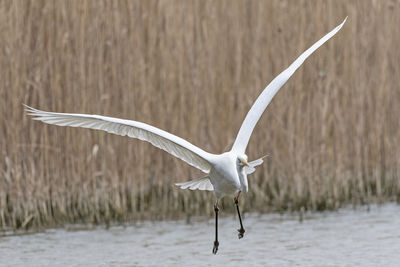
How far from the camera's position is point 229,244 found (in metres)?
7.64

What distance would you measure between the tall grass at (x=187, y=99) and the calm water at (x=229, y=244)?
0.21 m

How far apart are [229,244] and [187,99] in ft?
4.54

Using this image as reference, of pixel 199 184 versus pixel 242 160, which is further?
pixel 199 184

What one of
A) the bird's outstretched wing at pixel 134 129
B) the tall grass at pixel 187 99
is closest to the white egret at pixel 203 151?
the bird's outstretched wing at pixel 134 129

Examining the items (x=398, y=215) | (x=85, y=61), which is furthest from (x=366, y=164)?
(x=85, y=61)

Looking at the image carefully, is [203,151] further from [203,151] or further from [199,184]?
[199,184]

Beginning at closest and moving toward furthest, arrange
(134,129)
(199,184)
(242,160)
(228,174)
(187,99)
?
(242,160) < (228,174) < (134,129) < (199,184) < (187,99)

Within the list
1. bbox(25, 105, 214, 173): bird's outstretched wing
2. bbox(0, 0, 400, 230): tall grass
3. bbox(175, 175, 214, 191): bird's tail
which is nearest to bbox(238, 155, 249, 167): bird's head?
bbox(25, 105, 214, 173): bird's outstretched wing

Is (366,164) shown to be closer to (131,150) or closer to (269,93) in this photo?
(131,150)

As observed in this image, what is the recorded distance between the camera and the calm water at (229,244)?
7020mm

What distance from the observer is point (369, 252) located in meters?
7.24

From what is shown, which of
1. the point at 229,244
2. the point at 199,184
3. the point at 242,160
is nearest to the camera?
the point at 242,160

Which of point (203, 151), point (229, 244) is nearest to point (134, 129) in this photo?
point (203, 151)

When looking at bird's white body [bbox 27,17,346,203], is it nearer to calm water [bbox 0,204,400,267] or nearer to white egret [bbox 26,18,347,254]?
white egret [bbox 26,18,347,254]
